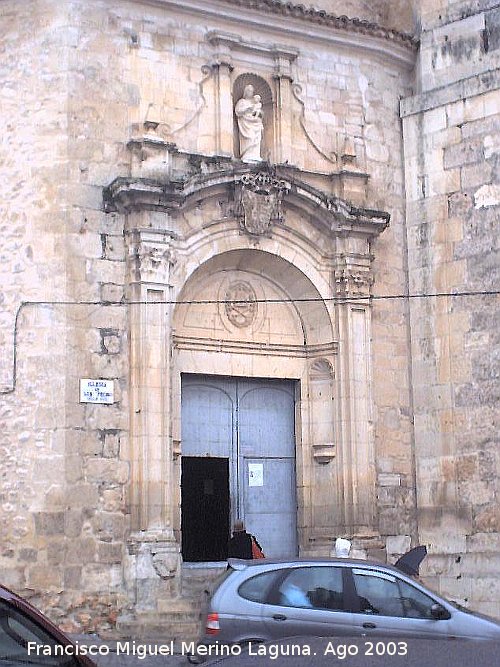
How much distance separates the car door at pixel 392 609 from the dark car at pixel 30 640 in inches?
160

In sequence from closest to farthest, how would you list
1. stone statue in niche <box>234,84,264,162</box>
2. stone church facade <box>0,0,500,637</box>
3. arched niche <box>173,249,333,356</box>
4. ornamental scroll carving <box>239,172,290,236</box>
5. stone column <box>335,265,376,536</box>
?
stone church facade <box>0,0,500,637</box> < ornamental scroll carving <box>239,172,290,236</box> < stone column <box>335,265,376,536</box> < arched niche <box>173,249,333,356</box> < stone statue in niche <box>234,84,264,162</box>

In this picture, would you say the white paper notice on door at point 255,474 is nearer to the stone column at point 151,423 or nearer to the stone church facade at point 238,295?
the stone church facade at point 238,295

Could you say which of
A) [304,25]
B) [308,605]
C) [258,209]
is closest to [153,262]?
[258,209]

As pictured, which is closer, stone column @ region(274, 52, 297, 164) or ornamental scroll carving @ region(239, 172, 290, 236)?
ornamental scroll carving @ region(239, 172, 290, 236)

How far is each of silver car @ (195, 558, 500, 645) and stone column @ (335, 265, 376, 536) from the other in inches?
227

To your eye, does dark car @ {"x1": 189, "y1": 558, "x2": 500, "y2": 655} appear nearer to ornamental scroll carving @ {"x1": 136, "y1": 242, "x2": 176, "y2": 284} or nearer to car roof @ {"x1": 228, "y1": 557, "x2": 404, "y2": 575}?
car roof @ {"x1": 228, "y1": 557, "x2": 404, "y2": 575}

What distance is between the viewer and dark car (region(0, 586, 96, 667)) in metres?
3.85

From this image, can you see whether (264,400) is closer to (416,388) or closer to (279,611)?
(416,388)

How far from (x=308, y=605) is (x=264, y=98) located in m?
8.59

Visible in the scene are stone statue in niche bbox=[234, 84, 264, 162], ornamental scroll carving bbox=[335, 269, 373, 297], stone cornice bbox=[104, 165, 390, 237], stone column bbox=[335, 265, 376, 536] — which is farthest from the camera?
ornamental scroll carving bbox=[335, 269, 373, 297]

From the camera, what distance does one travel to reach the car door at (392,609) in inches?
306

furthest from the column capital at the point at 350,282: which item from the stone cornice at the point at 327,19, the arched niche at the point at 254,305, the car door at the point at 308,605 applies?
the car door at the point at 308,605

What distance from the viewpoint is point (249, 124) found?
1431 cm

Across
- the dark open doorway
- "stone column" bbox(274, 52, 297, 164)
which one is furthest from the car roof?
"stone column" bbox(274, 52, 297, 164)
